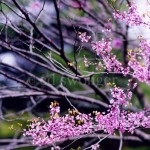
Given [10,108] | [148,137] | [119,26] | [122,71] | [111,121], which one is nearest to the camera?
[111,121]

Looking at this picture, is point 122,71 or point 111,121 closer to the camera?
point 111,121

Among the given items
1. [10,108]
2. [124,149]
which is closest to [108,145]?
[124,149]

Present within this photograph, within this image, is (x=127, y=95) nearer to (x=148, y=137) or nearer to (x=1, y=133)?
(x=148, y=137)

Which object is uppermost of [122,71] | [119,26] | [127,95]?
[119,26]

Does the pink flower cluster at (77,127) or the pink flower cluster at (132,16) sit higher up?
the pink flower cluster at (132,16)

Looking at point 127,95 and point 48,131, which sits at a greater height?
point 127,95

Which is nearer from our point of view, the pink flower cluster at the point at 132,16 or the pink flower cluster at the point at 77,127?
the pink flower cluster at the point at 77,127

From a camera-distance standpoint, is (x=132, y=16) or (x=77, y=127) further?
(x=132, y=16)

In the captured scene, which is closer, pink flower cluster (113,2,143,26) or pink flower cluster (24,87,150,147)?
pink flower cluster (24,87,150,147)

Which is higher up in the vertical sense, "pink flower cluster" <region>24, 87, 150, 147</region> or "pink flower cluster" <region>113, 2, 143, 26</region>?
"pink flower cluster" <region>113, 2, 143, 26</region>

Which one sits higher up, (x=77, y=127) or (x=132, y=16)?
(x=132, y=16)

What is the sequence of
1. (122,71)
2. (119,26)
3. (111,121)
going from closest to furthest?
(111,121)
(122,71)
(119,26)
